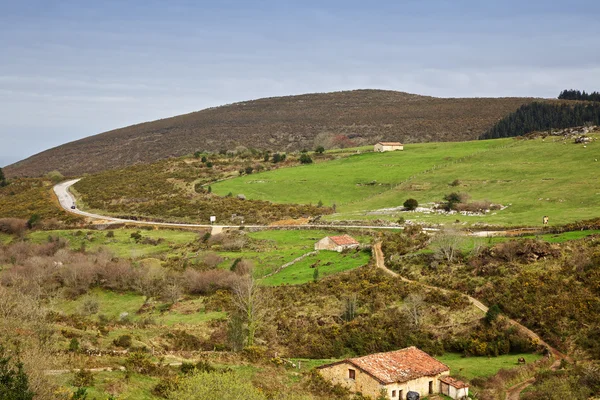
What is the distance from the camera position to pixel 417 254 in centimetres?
4675

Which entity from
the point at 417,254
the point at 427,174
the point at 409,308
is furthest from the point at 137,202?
the point at 409,308

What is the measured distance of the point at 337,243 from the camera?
5372 cm

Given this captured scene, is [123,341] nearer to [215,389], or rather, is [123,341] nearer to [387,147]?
[215,389]

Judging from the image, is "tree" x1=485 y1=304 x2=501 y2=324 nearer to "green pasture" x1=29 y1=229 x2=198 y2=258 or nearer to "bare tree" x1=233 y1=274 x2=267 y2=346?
"bare tree" x1=233 y1=274 x2=267 y2=346

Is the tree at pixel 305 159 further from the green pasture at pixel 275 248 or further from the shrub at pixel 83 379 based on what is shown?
the shrub at pixel 83 379

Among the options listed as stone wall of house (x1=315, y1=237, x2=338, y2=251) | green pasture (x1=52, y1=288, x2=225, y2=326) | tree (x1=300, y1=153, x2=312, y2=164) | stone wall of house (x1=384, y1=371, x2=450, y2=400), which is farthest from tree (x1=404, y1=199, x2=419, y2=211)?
tree (x1=300, y1=153, x2=312, y2=164)

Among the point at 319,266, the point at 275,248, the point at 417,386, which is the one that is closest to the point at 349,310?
the point at 319,266

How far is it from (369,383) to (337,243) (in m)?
27.8

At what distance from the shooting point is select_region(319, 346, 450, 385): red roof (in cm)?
2631

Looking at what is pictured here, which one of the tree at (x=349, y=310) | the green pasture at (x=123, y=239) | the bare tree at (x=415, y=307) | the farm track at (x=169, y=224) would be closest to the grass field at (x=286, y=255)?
the farm track at (x=169, y=224)

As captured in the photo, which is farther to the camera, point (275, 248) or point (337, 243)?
point (275, 248)

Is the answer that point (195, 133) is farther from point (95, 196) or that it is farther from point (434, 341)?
point (434, 341)

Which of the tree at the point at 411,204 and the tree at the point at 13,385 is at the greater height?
the tree at the point at 13,385

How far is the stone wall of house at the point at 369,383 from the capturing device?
26.0 meters
